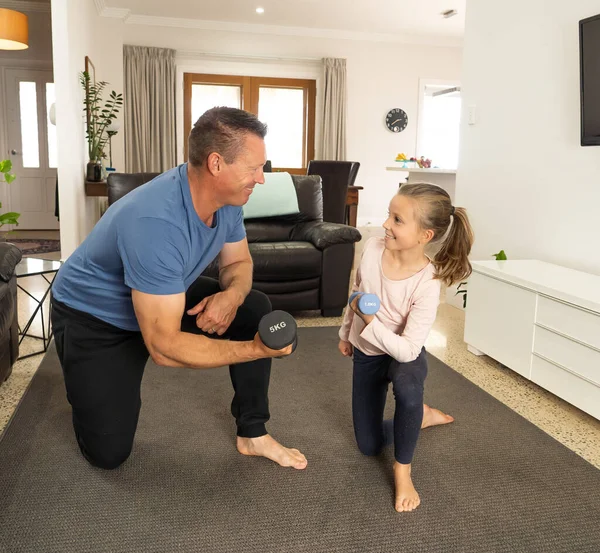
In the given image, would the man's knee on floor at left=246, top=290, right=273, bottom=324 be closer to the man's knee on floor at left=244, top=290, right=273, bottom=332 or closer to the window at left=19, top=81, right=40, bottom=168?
the man's knee on floor at left=244, top=290, right=273, bottom=332

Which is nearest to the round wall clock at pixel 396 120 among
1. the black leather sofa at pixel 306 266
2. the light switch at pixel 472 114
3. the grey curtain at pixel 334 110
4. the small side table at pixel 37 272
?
the grey curtain at pixel 334 110

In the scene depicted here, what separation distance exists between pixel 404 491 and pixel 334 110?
734cm

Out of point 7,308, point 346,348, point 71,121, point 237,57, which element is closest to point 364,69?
point 237,57

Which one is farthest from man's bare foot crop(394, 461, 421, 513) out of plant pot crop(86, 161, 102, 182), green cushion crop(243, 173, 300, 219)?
Result: plant pot crop(86, 161, 102, 182)

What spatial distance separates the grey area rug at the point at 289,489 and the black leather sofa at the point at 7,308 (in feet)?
0.71

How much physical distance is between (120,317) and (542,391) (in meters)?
1.82

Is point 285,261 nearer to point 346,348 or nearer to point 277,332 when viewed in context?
point 346,348

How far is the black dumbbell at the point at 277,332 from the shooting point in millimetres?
1301

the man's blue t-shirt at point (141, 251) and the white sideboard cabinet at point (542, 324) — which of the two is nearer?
the man's blue t-shirt at point (141, 251)

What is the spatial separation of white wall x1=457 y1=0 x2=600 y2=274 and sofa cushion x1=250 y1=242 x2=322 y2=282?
104 centimetres

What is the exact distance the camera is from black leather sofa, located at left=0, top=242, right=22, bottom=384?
2254 mm

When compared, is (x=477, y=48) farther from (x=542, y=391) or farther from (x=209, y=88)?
(x=209, y=88)

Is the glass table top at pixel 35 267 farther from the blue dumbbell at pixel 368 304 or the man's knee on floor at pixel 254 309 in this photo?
the blue dumbbell at pixel 368 304

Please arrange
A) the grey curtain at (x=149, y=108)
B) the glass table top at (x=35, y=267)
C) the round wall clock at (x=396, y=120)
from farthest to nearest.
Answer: the round wall clock at (x=396, y=120) → the grey curtain at (x=149, y=108) → the glass table top at (x=35, y=267)
